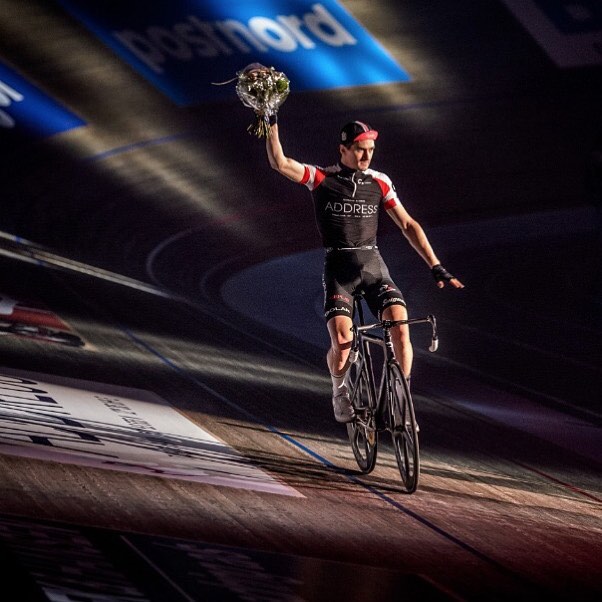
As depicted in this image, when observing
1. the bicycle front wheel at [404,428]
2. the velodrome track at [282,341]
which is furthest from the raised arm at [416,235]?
the velodrome track at [282,341]

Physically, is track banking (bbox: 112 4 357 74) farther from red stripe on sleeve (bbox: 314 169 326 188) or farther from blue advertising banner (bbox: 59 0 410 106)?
red stripe on sleeve (bbox: 314 169 326 188)

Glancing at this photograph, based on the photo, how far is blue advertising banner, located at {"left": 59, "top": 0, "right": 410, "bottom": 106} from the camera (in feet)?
50.3

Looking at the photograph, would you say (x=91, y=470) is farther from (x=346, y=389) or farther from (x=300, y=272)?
(x=300, y=272)

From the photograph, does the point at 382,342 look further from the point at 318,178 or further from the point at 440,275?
the point at 318,178

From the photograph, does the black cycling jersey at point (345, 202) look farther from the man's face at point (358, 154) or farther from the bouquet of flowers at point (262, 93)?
the bouquet of flowers at point (262, 93)

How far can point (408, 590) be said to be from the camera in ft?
12.7

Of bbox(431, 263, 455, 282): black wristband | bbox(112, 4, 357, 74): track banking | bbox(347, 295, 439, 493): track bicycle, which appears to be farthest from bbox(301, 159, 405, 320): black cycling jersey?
bbox(112, 4, 357, 74): track banking

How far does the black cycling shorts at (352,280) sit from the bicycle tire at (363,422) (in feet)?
1.12

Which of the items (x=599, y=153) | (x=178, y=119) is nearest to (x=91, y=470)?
(x=178, y=119)

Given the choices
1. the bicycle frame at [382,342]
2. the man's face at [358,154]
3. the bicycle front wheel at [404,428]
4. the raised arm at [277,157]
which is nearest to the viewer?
the bicycle front wheel at [404,428]

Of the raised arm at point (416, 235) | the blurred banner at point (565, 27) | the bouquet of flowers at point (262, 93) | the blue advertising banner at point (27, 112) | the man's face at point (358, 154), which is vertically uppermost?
the blurred banner at point (565, 27)

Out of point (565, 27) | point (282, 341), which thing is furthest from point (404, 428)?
point (565, 27)

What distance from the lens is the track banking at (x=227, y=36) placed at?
1535 cm

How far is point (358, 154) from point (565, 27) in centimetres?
1149
